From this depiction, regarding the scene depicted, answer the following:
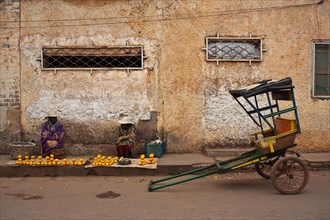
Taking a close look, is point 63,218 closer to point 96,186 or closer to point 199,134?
point 96,186

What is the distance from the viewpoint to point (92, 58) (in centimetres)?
862

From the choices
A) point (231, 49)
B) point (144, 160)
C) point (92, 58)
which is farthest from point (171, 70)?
point (144, 160)

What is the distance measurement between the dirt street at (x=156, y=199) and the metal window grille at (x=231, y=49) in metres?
2.84

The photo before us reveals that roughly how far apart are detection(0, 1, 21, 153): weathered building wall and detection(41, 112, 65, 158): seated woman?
2.77ft

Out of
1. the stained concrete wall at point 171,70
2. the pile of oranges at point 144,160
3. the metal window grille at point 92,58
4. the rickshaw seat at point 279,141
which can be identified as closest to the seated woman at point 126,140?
the stained concrete wall at point 171,70

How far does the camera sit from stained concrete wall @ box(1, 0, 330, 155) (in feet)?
27.7

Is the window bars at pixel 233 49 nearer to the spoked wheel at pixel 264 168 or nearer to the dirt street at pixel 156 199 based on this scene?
the spoked wheel at pixel 264 168

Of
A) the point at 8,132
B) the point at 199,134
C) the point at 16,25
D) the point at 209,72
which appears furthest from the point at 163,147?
the point at 16,25

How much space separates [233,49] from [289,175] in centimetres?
359

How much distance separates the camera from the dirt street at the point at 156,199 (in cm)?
Result: 509

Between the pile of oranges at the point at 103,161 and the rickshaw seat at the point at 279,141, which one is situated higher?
the rickshaw seat at the point at 279,141

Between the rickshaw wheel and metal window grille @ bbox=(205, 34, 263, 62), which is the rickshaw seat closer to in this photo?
the rickshaw wheel

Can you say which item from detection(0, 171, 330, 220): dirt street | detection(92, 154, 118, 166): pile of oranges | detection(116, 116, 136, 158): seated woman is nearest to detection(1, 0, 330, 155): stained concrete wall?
detection(116, 116, 136, 158): seated woman

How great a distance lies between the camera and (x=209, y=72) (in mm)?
8578
